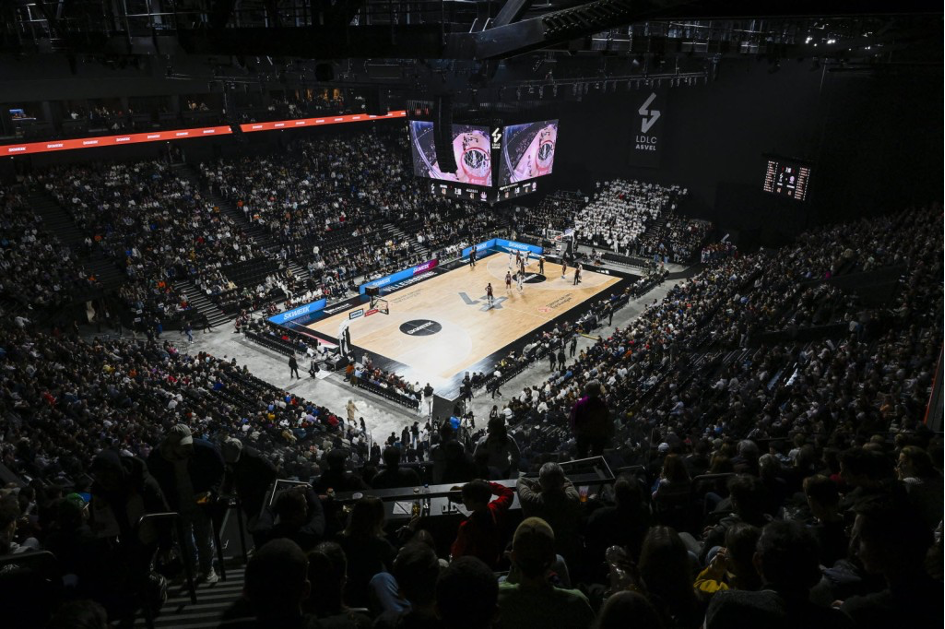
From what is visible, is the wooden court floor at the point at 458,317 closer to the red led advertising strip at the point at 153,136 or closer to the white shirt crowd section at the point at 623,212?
the white shirt crowd section at the point at 623,212

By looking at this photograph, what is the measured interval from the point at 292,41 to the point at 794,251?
2425 cm

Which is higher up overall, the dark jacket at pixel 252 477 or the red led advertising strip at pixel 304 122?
the dark jacket at pixel 252 477

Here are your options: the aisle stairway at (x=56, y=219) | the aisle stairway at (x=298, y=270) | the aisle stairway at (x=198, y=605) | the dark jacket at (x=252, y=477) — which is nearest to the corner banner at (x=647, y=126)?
the aisle stairway at (x=298, y=270)

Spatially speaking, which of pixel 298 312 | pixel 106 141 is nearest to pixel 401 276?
pixel 298 312

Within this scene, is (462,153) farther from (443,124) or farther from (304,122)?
(304,122)

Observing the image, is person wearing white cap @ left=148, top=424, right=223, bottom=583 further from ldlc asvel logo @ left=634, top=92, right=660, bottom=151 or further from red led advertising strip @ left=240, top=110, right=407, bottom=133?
ldlc asvel logo @ left=634, top=92, right=660, bottom=151

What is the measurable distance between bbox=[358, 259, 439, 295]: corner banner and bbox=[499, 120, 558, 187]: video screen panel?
7.80m

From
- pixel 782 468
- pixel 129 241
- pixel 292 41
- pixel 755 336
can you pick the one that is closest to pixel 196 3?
pixel 292 41

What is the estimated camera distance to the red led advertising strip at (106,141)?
28234 mm

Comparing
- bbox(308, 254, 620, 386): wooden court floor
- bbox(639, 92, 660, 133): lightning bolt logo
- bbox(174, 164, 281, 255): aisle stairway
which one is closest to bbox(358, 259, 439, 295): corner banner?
bbox(308, 254, 620, 386): wooden court floor

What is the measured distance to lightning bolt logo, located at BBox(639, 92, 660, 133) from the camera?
40125 millimetres

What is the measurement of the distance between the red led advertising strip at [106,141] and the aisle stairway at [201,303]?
284 inches

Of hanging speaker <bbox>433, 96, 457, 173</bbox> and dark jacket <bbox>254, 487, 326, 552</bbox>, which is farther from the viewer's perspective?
hanging speaker <bbox>433, 96, 457, 173</bbox>

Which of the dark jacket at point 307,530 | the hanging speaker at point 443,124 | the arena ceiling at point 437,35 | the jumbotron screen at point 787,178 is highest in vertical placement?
the arena ceiling at point 437,35
